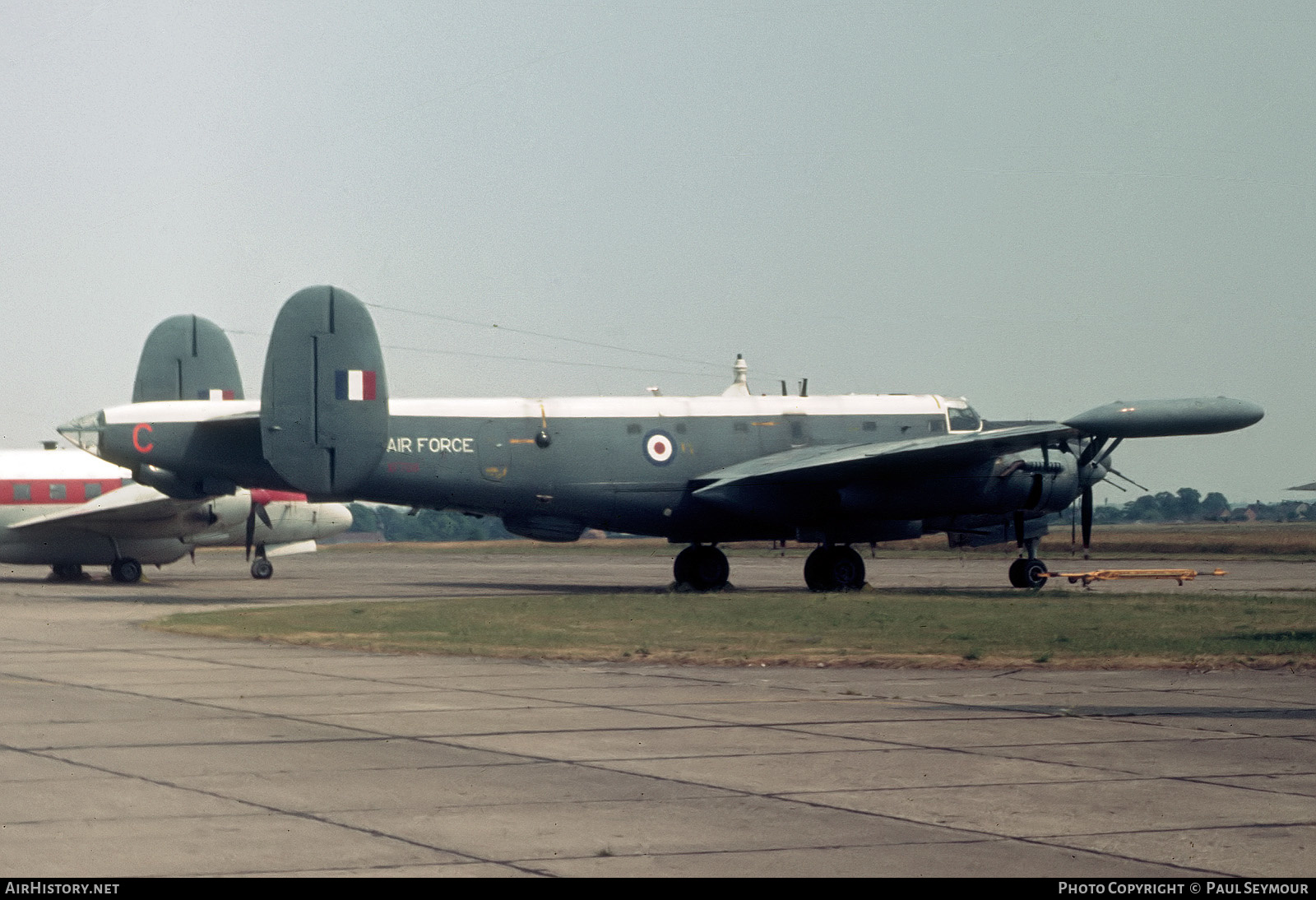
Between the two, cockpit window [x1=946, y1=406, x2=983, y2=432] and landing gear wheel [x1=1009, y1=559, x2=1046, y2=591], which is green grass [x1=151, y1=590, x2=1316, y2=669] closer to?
landing gear wheel [x1=1009, y1=559, x2=1046, y2=591]

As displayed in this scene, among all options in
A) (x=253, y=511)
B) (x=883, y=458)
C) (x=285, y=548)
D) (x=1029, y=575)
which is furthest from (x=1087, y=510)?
(x=285, y=548)

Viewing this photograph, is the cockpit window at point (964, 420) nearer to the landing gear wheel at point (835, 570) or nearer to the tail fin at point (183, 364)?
the landing gear wheel at point (835, 570)

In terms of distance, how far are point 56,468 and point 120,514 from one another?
12.3ft

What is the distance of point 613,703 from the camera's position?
1403cm

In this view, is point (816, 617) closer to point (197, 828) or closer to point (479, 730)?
point (479, 730)

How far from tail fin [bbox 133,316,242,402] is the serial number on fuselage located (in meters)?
9.62

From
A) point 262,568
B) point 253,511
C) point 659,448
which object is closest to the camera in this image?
point 659,448

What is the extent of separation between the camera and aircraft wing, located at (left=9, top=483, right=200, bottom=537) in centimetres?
4134

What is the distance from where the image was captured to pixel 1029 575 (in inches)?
1272

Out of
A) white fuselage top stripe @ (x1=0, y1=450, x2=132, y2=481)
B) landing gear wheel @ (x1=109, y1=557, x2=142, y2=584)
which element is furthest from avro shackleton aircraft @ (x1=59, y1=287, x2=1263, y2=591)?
white fuselage top stripe @ (x1=0, y1=450, x2=132, y2=481)

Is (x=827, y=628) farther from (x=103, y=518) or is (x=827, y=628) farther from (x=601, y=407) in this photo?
(x=103, y=518)

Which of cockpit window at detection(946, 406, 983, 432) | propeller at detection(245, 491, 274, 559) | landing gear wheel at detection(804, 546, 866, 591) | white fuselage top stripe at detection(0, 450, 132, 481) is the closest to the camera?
landing gear wheel at detection(804, 546, 866, 591)
